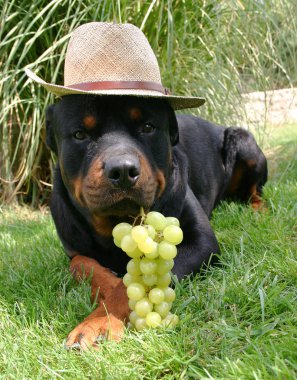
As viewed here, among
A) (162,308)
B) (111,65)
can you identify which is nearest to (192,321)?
(162,308)

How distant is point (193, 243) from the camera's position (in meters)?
2.37

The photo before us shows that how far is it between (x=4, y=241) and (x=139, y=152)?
4.95 ft

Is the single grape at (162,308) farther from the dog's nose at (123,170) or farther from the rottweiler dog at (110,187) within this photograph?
the dog's nose at (123,170)

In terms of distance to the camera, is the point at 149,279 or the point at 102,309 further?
the point at 102,309

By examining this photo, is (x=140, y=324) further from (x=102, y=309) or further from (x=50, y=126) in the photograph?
(x=50, y=126)

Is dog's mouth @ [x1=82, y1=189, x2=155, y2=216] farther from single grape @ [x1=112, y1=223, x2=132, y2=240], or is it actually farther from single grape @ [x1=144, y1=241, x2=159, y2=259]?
single grape @ [x1=144, y1=241, x2=159, y2=259]

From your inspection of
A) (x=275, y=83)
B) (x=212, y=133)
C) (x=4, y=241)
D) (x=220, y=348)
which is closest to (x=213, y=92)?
(x=275, y=83)

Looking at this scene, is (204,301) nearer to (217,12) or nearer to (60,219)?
(60,219)

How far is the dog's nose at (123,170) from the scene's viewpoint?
5.99 feet

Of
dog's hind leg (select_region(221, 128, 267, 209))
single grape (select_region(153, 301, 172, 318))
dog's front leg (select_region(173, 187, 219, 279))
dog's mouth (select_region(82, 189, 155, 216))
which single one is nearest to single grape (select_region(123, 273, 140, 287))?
single grape (select_region(153, 301, 172, 318))

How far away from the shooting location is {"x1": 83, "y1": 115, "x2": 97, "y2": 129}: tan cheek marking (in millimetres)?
2127

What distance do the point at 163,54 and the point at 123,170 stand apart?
269cm

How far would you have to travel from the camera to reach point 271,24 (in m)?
4.28

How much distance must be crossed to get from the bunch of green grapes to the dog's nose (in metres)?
0.18
